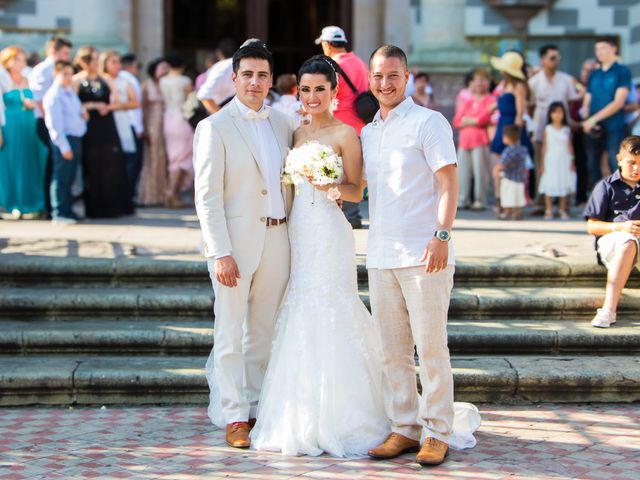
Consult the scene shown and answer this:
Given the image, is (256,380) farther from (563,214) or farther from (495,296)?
(563,214)

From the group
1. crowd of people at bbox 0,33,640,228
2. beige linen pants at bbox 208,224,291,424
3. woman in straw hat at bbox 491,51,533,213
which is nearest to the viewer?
beige linen pants at bbox 208,224,291,424

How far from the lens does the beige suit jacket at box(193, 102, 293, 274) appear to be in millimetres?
5898

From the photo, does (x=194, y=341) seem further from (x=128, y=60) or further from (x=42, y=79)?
(x=128, y=60)

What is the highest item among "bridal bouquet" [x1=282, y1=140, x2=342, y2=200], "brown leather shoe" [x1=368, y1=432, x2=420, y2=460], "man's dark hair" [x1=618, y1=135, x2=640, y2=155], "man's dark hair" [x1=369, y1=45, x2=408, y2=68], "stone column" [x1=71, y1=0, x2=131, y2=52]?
"stone column" [x1=71, y1=0, x2=131, y2=52]

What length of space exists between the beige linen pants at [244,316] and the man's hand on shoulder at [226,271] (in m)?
0.11

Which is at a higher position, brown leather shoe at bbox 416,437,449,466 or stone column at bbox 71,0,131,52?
stone column at bbox 71,0,131,52

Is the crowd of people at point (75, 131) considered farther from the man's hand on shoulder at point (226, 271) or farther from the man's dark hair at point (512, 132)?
the man's hand on shoulder at point (226, 271)

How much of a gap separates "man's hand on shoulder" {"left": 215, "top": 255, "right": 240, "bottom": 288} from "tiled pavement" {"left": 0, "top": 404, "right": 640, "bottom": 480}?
88 cm

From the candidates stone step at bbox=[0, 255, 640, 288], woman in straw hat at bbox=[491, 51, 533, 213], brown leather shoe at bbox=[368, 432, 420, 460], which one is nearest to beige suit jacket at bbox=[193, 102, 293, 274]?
brown leather shoe at bbox=[368, 432, 420, 460]

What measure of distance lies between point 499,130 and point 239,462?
7.18m

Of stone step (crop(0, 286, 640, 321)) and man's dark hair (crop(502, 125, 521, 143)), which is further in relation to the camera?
man's dark hair (crop(502, 125, 521, 143))

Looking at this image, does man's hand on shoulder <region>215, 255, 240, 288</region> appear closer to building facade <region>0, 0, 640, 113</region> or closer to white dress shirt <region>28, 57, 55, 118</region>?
white dress shirt <region>28, 57, 55, 118</region>

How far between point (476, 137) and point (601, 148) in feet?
4.90

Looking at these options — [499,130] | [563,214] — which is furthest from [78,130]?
[563,214]
